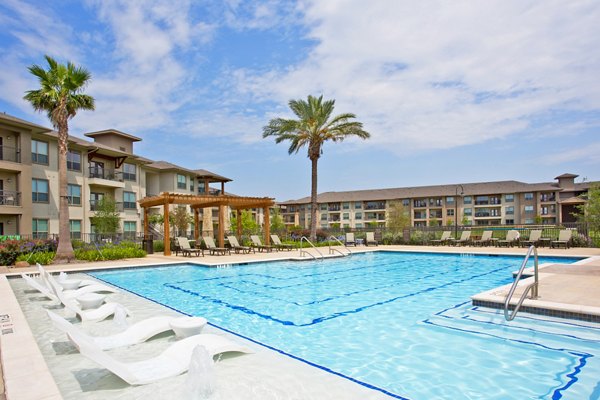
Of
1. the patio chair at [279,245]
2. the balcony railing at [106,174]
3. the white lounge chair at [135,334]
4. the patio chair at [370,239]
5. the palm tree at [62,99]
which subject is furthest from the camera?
the balcony railing at [106,174]

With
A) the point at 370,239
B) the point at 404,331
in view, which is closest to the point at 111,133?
the point at 370,239

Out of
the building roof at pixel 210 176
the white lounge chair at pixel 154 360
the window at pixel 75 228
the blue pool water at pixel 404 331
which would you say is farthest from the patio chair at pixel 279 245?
the building roof at pixel 210 176

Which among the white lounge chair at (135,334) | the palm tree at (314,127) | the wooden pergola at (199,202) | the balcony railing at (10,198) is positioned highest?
the palm tree at (314,127)

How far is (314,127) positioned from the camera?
25812 mm

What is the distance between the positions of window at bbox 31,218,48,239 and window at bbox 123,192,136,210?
777 centimetres

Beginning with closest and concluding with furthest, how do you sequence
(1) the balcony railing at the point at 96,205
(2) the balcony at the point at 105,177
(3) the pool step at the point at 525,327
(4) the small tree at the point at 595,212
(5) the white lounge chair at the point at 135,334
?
(5) the white lounge chair at the point at 135,334 < (3) the pool step at the point at 525,327 < (4) the small tree at the point at 595,212 < (1) the balcony railing at the point at 96,205 < (2) the balcony at the point at 105,177

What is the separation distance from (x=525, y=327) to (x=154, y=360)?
593cm

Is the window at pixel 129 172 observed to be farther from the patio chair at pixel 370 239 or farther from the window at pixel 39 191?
the patio chair at pixel 370 239

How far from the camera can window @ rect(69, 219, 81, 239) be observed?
28.7 meters

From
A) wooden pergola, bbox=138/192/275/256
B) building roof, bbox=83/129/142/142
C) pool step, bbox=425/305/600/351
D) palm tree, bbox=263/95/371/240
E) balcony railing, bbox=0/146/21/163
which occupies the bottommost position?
pool step, bbox=425/305/600/351

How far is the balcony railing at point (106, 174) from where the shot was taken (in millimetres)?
31223

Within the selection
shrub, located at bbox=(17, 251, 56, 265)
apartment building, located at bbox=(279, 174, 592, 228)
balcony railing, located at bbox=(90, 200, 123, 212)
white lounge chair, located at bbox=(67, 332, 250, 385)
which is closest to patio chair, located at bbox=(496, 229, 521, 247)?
white lounge chair, located at bbox=(67, 332, 250, 385)

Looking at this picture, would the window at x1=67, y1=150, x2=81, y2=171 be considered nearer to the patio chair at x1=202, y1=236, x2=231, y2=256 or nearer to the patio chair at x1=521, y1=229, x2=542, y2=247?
the patio chair at x1=202, y1=236, x2=231, y2=256

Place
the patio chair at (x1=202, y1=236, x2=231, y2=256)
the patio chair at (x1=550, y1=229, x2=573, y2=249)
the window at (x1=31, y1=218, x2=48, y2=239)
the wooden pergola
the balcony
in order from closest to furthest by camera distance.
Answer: the wooden pergola, the patio chair at (x1=202, y1=236, x2=231, y2=256), the patio chair at (x1=550, y1=229, x2=573, y2=249), the window at (x1=31, y1=218, x2=48, y2=239), the balcony
